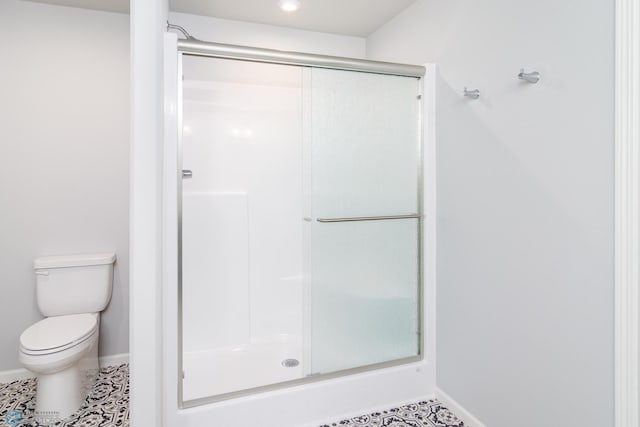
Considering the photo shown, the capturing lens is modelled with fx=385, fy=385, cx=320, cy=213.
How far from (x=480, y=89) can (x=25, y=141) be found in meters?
2.60

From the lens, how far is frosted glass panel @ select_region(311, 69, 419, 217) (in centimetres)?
197

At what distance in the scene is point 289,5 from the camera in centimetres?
234

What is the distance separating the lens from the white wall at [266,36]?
2.52 m

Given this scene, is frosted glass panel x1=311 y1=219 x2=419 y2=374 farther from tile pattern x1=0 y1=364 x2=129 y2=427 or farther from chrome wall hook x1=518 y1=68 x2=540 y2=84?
tile pattern x1=0 y1=364 x2=129 y2=427

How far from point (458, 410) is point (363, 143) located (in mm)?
1485

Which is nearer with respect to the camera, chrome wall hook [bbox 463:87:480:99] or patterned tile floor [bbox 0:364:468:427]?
chrome wall hook [bbox 463:87:480:99]

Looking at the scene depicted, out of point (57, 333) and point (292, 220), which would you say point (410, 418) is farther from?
A: point (57, 333)

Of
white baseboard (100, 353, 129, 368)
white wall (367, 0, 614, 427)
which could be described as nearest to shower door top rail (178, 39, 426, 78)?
white wall (367, 0, 614, 427)

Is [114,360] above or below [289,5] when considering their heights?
below

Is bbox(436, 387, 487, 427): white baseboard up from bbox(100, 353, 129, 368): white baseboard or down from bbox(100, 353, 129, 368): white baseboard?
down

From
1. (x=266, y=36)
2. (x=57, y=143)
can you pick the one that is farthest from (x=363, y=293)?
→ (x=57, y=143)

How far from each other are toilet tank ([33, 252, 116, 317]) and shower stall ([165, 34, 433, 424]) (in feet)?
1.62

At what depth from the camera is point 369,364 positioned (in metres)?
2.11

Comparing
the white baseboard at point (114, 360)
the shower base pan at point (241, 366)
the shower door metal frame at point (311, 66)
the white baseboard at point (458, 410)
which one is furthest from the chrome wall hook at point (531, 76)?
the white baseboard at point (114, 360)
